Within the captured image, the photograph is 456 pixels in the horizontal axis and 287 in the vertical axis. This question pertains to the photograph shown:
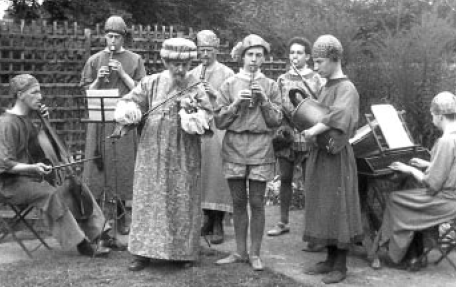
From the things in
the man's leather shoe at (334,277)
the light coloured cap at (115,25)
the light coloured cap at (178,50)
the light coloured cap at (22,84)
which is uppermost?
the light coloured cap at (115,25)

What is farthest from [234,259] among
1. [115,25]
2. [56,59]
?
[56,59]

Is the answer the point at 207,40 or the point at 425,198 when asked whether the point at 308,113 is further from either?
the point at 207,40

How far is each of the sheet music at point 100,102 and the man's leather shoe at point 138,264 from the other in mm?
1345

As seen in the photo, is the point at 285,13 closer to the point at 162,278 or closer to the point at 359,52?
the point at 359,52

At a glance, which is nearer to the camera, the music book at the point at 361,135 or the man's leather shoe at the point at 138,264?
the man's leather shoe at the point at 138,264

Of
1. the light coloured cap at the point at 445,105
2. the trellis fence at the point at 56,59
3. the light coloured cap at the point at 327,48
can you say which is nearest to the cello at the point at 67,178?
the light coloured cap at the point at 327,48

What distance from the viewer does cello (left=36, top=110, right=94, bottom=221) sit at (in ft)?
21.0

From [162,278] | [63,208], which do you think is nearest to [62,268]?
[63,208]

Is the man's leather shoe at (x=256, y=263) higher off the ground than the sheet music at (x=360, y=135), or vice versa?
the sheet music at (x=360, y=135)

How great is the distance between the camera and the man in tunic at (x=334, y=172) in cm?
567

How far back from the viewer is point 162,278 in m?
5.80

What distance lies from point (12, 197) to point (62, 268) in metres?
0.79

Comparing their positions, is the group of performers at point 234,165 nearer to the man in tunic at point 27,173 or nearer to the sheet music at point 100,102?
the man in tunic at point 27,173

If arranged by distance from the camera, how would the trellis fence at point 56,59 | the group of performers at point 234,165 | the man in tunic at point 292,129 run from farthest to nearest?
the trellis fence at point 56,59 → the man in tunic at point 292,129 → the group of performers at point 234,165
